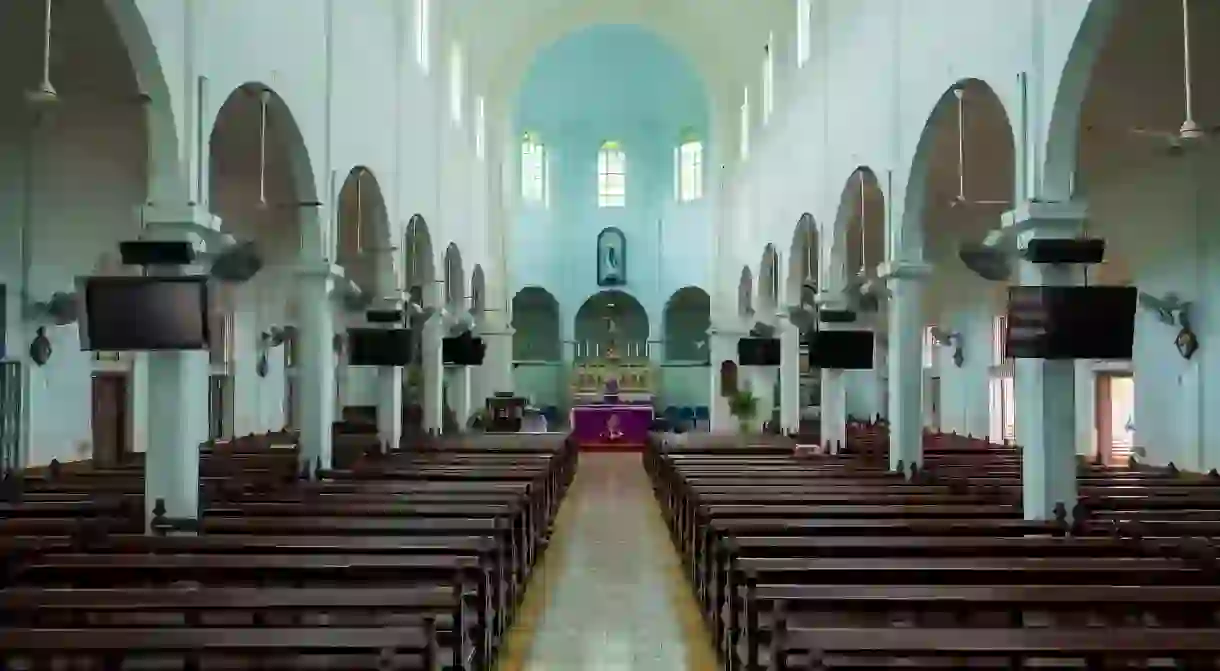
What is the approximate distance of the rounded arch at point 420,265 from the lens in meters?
21.0

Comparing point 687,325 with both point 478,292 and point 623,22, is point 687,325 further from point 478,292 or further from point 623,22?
point 623,22

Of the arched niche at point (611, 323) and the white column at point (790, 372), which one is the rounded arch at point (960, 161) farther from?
the arched niche at point (611, 323)

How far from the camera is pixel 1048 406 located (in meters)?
9.70

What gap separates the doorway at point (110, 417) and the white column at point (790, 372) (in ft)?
38.4

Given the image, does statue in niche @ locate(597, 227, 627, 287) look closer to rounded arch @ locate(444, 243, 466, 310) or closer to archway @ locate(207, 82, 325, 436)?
rounded arch @ locate(444, 243, 466, 310)

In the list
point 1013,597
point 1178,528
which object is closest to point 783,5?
point 1178,528

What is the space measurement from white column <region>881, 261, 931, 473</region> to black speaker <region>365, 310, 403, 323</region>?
799 cm

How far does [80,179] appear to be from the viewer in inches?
628

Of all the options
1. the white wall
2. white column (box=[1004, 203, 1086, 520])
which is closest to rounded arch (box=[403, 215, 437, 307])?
the white wall

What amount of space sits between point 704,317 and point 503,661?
27.8 meters

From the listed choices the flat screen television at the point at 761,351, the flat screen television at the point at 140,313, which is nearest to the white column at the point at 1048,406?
the flat screen television at the point at 140,313

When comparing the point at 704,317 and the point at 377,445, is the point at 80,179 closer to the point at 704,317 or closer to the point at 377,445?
the point at 377,445

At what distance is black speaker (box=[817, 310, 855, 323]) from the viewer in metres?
16.8

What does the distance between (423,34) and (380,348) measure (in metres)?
7.33
